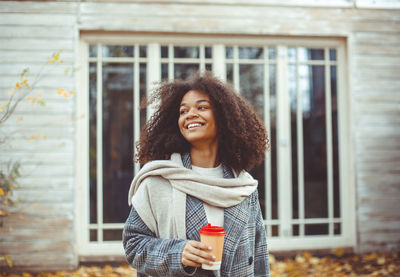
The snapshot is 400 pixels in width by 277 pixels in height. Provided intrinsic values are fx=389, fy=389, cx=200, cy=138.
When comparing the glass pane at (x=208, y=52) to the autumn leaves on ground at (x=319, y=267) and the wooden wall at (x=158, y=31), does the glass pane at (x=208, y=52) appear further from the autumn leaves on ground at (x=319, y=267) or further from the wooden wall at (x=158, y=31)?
the autumn leaves on ground at (x=319, y=267)

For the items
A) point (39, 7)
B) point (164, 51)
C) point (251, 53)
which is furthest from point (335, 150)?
point (39, 7)

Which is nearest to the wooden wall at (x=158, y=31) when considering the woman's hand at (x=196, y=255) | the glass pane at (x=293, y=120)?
the glass pane at (x=293, y=120)

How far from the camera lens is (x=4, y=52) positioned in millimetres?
4211

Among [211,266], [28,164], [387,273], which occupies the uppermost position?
[28,164]

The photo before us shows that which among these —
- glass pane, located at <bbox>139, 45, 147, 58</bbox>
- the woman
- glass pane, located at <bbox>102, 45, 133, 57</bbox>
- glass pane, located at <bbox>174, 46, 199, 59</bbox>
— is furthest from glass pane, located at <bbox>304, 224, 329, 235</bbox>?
the woman

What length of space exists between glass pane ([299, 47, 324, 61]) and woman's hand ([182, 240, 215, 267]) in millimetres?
3809

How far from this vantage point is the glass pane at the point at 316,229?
4.68 metres

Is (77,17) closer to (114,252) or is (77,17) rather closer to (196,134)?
(114,252)

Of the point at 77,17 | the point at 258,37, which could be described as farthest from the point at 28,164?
the point at 258,37

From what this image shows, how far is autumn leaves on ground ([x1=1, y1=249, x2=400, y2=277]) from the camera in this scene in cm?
404

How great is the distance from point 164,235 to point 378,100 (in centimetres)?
391

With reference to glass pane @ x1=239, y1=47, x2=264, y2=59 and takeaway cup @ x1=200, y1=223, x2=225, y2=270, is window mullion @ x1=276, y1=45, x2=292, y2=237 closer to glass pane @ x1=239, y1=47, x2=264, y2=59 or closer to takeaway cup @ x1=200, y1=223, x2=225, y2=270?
glass pane @ x1=239, y1=47, x2=264, y2=59

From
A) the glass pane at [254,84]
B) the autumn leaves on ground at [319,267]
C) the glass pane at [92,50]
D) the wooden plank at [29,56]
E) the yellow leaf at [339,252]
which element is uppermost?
the glass pane at [92,50]

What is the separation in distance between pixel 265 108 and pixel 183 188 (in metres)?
3.29
